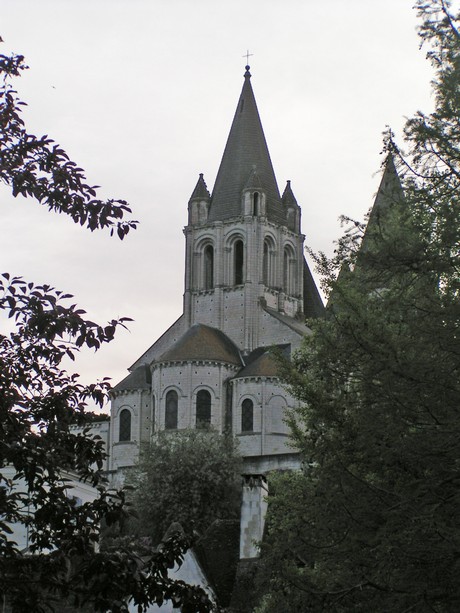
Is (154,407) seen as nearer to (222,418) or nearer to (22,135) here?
(222,418)

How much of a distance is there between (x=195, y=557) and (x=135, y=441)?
53054 millimetres

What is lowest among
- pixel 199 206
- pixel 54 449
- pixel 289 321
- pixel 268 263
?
pixel 54 449

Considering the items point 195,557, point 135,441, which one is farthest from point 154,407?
point 195,557

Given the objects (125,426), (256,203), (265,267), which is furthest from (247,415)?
(256,203)

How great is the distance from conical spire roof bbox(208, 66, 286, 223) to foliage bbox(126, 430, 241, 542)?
2617cm

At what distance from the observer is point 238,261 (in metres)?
87.0

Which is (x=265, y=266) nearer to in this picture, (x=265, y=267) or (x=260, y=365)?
(x=265, y=267)

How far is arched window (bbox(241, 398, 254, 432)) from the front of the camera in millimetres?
76875

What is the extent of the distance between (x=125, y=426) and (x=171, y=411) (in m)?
4.95

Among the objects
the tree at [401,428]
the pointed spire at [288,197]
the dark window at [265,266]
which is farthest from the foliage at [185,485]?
the tree at [401,428]

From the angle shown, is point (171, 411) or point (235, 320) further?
point (235, 320)

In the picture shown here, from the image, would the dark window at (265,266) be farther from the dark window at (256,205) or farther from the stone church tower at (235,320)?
the dark window at (256,205)

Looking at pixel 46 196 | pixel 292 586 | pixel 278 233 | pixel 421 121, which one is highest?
pixel 278 233

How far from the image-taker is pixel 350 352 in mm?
15547
